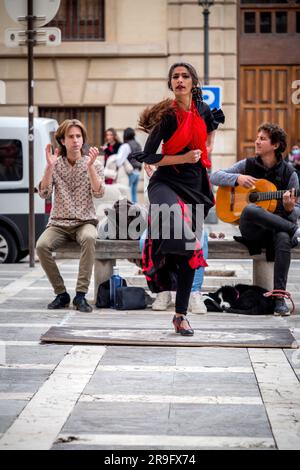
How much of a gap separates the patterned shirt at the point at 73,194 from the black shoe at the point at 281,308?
5.68 feet

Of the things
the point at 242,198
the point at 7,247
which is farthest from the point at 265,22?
the point at 242,198

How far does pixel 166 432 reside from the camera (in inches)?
200

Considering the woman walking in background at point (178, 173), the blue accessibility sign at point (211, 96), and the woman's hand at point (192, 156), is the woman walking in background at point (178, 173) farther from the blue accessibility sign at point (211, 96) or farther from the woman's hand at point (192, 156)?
the blue accessibility sign at point (211, 96)

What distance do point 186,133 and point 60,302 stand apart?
2.10 metres

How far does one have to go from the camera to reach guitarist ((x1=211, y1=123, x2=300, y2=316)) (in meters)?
9.38

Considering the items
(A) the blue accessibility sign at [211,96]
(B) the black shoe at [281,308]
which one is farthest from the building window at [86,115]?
(B) the black shoe at [281,308]

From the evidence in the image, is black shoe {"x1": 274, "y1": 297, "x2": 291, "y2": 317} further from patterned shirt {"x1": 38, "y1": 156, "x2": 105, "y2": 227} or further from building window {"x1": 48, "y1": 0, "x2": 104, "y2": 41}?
building window {"x1": 48, "y1": 0, "x2": 104, "y2": 41}

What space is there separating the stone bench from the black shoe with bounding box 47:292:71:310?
374 millimetres

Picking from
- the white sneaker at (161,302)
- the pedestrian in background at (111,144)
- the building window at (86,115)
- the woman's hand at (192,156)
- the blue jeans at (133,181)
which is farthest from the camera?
the building window at (86,115)

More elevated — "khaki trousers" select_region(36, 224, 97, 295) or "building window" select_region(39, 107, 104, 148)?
"building window" select_region(39, 107, 104, 148)

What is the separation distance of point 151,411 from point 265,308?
3893mm

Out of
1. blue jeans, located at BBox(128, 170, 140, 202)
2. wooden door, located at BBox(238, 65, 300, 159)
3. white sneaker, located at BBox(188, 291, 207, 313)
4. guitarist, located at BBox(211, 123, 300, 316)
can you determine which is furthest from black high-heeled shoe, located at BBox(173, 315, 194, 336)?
wooden door, located at BBox(238, 65, 300, 159)

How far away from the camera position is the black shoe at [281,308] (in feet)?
30.0

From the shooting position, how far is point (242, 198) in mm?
9797
